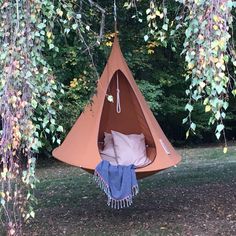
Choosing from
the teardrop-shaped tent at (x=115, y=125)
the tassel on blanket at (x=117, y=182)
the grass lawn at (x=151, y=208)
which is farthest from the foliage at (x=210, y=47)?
the grass lawn at (x=151, y=208)

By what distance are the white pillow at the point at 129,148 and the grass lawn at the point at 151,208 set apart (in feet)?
1.44

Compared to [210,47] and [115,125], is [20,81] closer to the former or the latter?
[210,47]

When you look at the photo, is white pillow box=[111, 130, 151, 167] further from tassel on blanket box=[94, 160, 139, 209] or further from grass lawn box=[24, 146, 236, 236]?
tassel on blanket box=[94, 160, 139, 209]

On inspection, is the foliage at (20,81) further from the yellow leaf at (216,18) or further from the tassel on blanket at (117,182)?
the tassel on blanket at (117,182)

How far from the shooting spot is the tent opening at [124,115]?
3961 millimetres

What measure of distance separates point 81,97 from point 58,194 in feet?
6.86

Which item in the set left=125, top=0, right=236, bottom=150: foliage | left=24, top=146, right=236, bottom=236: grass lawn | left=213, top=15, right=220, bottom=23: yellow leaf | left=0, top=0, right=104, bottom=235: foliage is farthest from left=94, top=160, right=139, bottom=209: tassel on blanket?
left=213, top=15, right=220, bottom=23: yellow leaf

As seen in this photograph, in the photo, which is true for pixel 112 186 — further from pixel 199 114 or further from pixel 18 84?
pixel 199 114

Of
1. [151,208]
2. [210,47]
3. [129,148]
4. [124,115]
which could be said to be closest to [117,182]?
[129,148]

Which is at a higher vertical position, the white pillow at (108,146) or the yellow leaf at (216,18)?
the yellow leaf at (216,18)

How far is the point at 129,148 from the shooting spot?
13.0 feet

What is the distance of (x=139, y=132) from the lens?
4.19 m

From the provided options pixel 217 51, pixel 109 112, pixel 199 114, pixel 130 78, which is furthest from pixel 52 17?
pixel 199 114

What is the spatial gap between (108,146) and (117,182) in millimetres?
858
